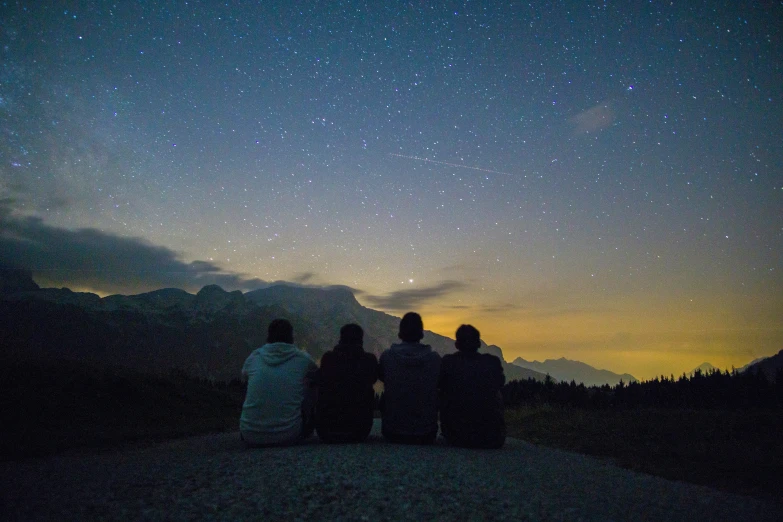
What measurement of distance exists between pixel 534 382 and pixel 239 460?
18.1 metres

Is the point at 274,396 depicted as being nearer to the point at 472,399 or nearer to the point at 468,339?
the point at 472,399

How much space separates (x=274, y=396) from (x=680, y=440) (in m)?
8.06

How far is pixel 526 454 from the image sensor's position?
256 inches

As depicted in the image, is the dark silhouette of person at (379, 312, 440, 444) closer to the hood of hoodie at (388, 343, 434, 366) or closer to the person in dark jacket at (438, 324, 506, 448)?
the hood of hoodie at (388, 343, 434, 366)

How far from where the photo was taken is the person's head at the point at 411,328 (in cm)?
673

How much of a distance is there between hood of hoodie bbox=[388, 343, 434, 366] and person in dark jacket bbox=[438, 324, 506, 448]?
1.18 ft

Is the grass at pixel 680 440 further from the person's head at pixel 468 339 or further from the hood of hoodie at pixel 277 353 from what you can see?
the hood of hoodie at pixel 277 353

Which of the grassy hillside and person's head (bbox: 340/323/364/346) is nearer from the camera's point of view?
person's head (bbox: 340/323/364/346)

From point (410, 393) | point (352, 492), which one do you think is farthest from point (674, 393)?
point (352, 492)

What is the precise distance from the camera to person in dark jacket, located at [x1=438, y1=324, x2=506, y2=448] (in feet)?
21.5

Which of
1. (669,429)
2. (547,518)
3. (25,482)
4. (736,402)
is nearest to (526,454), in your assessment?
(547,518)

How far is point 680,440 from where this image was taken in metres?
8.55

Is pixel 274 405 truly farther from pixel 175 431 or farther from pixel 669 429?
pixel 669 429

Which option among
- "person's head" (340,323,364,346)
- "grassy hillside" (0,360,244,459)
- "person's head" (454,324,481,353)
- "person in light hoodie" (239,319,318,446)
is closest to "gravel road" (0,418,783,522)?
"person in light hoodie" (239,319,318,446)
